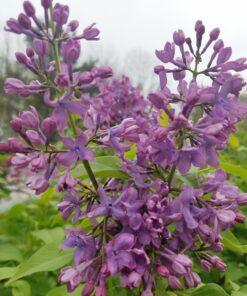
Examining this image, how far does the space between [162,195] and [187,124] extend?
0.67 ft

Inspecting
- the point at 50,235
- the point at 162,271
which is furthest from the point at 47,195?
the point at 162,271

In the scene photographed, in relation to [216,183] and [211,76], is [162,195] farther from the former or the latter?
[211,76]

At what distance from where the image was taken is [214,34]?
1.67 m

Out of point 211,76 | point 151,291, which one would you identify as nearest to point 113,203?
point 151,291

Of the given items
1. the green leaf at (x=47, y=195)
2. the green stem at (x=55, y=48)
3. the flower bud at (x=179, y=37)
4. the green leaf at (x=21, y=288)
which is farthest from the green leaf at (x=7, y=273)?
the green leaf at (x=47, y=195)

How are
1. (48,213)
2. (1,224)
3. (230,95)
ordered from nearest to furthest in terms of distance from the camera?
(230,95), (1,224), (48,213)

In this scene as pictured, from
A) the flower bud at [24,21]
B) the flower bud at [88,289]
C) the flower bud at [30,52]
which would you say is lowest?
the flower bud at [88,289]

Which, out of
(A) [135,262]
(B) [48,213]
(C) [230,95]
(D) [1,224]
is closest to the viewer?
(A) [135,262]

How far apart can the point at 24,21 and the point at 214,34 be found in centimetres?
59

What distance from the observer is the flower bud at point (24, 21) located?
59.2 inches

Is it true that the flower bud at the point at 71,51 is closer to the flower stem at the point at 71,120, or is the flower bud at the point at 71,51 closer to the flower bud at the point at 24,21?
the flower stem at the point at 71,120

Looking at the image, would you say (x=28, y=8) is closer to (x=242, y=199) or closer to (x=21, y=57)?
(x=21, y=57)

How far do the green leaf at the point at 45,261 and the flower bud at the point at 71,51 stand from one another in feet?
2.00

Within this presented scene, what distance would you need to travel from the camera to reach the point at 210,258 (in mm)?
1552
